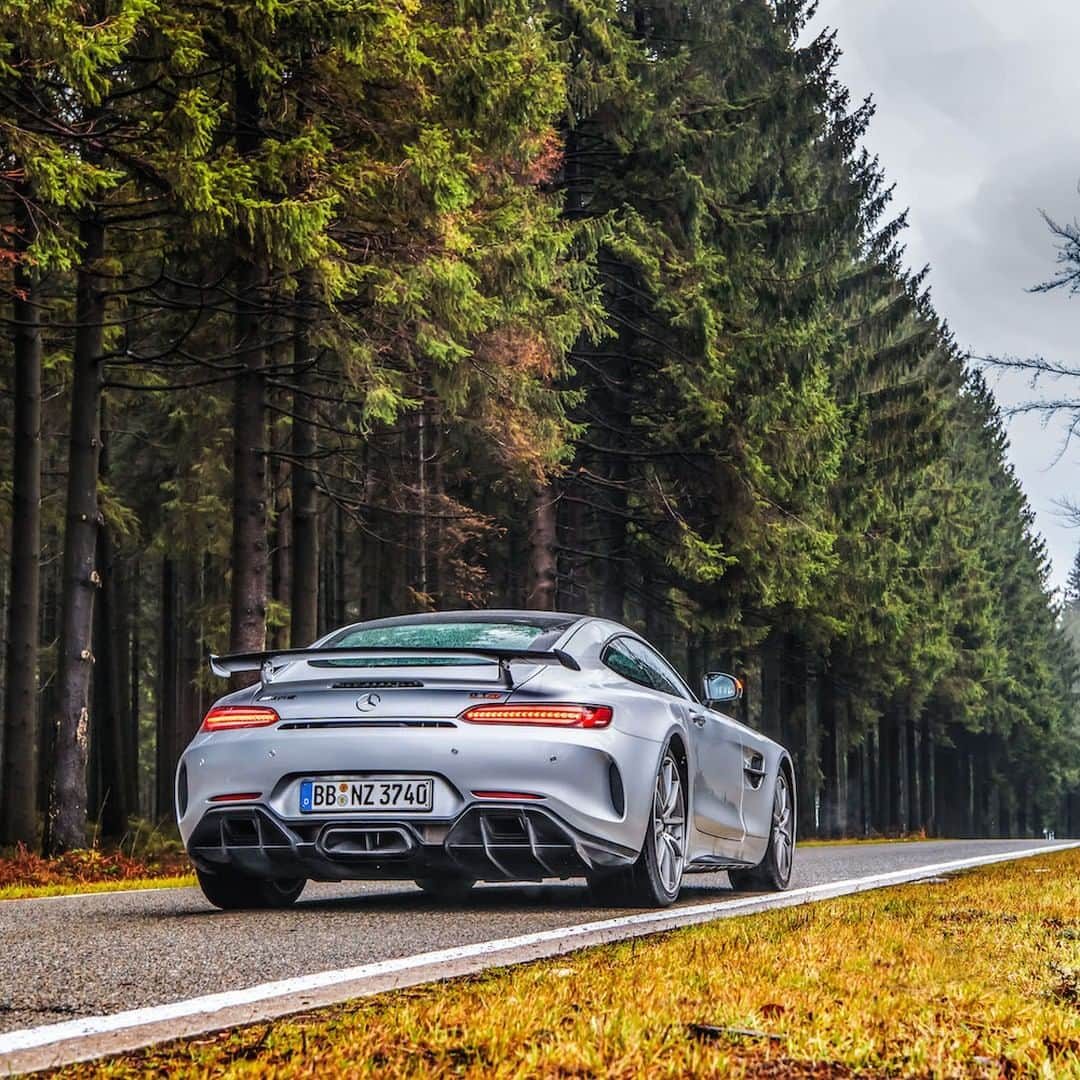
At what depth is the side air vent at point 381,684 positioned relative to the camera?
23.1 feet

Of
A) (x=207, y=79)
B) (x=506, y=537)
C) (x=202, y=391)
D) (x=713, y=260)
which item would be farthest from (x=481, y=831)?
(x=506, y=537)

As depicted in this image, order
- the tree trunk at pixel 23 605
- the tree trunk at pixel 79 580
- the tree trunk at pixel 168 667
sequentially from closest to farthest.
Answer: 1. the tree trunk at pixel 79 580
2. the tree trunk at pixel 23 605
3. the tree trunk at pixel 168 667

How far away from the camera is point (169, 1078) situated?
10.6 feet

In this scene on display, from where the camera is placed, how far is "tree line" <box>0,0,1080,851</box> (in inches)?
537

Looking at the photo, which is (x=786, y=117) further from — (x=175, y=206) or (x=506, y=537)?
(x=175, y=206)

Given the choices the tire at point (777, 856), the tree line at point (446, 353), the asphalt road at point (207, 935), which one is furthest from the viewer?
the tree line at point (446, 353)

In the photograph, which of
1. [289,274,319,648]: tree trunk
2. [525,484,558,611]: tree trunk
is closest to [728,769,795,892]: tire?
[289,274,319,648]: tree trunk

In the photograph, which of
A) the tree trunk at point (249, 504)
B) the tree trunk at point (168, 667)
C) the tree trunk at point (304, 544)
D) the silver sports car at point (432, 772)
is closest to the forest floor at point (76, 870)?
the tree trunk at point (249, 504)

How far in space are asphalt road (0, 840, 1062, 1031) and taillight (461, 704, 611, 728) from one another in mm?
855

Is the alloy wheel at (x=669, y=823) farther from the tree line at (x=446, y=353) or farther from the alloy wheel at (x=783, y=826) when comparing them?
the tree line at (x=446, y=353)

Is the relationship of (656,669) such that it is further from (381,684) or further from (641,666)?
(381,684)

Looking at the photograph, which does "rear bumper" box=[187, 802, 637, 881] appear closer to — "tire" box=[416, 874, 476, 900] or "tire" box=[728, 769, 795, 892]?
"tire" box=[416, 874, 476, 900]

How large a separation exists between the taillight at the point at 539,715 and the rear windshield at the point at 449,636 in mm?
468

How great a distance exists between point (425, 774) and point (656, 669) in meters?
2.03
